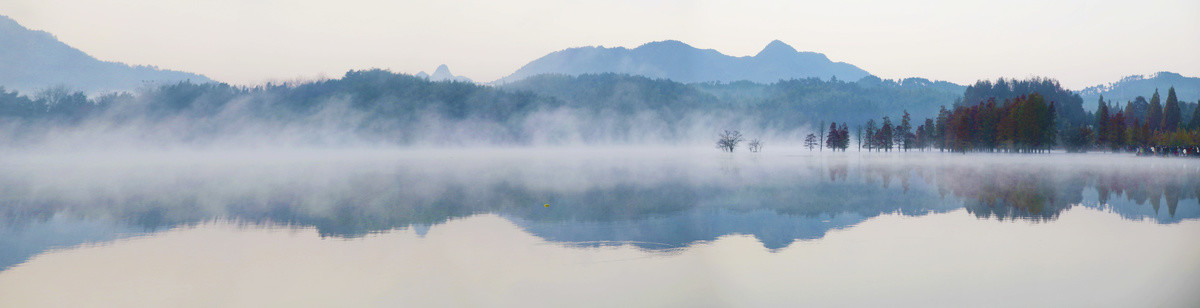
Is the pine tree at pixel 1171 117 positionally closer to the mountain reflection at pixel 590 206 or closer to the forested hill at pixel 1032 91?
the forested hill at pixel 1032 91

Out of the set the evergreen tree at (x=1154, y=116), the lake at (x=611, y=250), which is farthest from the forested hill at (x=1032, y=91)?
the lake at (x=611, y=250)

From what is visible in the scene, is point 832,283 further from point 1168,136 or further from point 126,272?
point 1168,136

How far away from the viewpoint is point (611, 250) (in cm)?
1446

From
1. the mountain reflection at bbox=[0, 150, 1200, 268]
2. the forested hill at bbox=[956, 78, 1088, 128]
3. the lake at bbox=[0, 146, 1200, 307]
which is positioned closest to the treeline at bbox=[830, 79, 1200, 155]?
the forested hill at bbox=[956, 78, 1088, 128]

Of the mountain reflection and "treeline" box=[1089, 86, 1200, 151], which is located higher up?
"treeline" box=[1089, 86, 1200, 151]

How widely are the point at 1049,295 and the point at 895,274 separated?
7.57ft

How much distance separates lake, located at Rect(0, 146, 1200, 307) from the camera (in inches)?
426

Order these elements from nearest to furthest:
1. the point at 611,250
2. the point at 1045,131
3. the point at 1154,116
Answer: the point at 611,250, the point at 1045,131, the point at 1154,116

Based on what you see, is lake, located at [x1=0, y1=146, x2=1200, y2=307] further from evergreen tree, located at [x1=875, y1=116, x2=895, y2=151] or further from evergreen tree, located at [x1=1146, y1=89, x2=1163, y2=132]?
evergreen tree, located at [x1=1146, y1=89, x2=1163, y2=132]

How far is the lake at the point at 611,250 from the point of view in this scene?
35.5 feet

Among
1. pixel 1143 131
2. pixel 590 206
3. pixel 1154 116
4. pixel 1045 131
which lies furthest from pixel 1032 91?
pixel 590 206

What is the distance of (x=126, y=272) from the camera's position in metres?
13.0

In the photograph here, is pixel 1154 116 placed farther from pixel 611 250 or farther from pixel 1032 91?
pixel 611 250

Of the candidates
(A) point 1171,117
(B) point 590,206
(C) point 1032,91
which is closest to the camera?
(B) point 590,206
